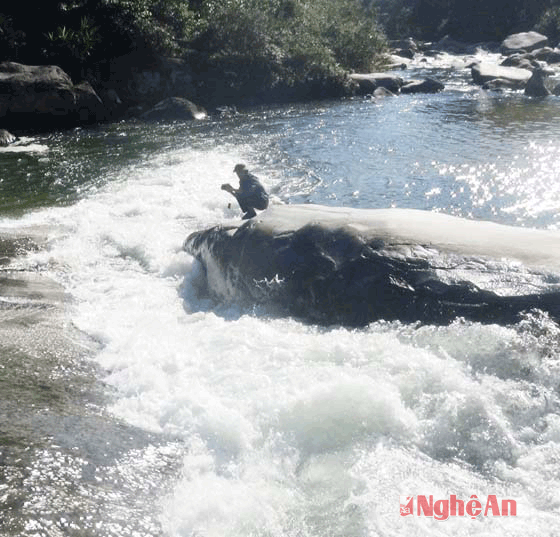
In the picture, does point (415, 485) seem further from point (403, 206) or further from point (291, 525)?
point (403, 206)

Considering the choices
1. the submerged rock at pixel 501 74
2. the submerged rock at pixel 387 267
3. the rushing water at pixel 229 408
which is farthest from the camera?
the submerged rock at pixel 501 74

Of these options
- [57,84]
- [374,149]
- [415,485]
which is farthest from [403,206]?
[57,84]

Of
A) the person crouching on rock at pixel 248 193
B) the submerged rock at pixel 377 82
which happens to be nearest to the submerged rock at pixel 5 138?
the person crouching on rock at pixel 248 193

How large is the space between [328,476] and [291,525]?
61 centimetres

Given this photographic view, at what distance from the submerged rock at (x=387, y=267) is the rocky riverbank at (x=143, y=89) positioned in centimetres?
1527

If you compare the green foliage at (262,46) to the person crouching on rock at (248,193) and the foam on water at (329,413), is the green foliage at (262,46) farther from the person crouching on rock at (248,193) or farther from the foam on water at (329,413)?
the foam on water at (329,413)

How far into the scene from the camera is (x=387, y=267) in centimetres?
743

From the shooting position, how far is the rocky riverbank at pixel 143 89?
2250cm

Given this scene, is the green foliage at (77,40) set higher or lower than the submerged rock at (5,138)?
higher

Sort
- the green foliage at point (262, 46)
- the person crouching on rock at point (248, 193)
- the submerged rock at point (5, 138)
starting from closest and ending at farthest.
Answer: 1. the person crouching on rock at point (248, 193)
2. the submerged rock at point (5, 138)
3. the green foliage at point (262, 46)

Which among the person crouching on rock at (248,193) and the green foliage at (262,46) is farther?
the green foliage at (262,46)

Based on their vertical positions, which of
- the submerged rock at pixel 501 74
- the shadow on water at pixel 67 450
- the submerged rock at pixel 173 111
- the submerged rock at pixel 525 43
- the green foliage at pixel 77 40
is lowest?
the submerged rock at pixel 173 111

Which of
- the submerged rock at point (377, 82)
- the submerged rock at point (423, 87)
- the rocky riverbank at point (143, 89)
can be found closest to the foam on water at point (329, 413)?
the rocky riverbank at point (143, 89)

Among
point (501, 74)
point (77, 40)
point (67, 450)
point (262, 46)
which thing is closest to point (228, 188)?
point (67, 450)
